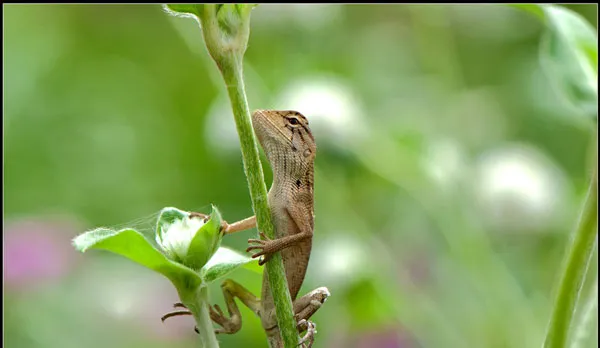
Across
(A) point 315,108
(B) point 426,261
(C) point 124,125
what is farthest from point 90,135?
(B) point 426,261

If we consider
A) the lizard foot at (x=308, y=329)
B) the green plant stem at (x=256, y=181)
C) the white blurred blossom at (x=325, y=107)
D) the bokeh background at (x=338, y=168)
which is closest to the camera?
the green plant stem at (x=256, y=181)

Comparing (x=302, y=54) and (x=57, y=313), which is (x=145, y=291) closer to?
(x=57, y=313)

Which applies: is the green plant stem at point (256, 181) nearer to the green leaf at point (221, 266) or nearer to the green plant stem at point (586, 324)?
the green leaf at point (221, 266)

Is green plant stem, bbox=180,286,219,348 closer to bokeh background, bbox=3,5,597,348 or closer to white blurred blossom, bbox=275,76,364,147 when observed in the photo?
bokeh background, bbox=3,5,597,348

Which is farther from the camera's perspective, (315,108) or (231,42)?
(315,108)

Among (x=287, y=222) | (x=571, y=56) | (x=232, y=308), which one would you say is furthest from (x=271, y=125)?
(x=571, y=56)

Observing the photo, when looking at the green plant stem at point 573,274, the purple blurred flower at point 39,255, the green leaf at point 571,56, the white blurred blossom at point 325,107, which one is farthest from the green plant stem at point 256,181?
the purple blurred flower at point 39,255

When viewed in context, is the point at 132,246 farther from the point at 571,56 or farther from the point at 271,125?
the point at 271,125
